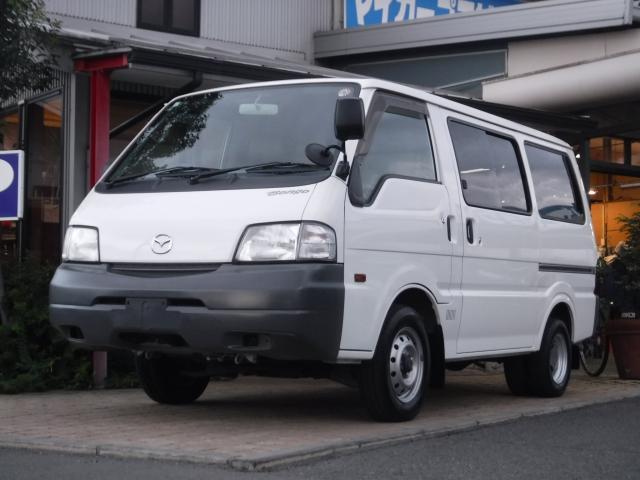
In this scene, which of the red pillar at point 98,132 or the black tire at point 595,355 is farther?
the black tire at point 595,355

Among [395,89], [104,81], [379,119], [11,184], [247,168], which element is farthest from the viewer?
[104,81]

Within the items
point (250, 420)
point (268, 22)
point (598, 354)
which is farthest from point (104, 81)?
point (268, 22)

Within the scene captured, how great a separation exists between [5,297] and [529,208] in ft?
15.6

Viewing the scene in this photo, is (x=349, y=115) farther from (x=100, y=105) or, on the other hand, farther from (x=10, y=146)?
(x=10, y=146)

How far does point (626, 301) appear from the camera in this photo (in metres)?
12.1

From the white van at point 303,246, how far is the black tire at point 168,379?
0.7 inches

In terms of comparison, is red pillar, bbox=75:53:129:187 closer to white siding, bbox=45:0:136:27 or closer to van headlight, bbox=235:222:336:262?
white siding, bbox=45:0:136:27

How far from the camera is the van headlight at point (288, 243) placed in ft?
22.7

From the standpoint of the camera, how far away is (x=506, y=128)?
31.7ft

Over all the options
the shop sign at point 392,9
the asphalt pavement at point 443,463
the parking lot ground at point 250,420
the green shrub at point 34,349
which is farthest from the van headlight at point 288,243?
the shop sign at point 392,9

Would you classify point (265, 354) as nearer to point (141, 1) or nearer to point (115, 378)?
point (115, 378)

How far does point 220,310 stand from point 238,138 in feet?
4.88

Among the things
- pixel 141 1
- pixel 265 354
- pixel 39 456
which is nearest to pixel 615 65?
pixel 141 1

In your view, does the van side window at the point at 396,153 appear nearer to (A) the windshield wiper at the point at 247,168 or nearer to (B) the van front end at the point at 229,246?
(B) the van front end at the point at 229,246
